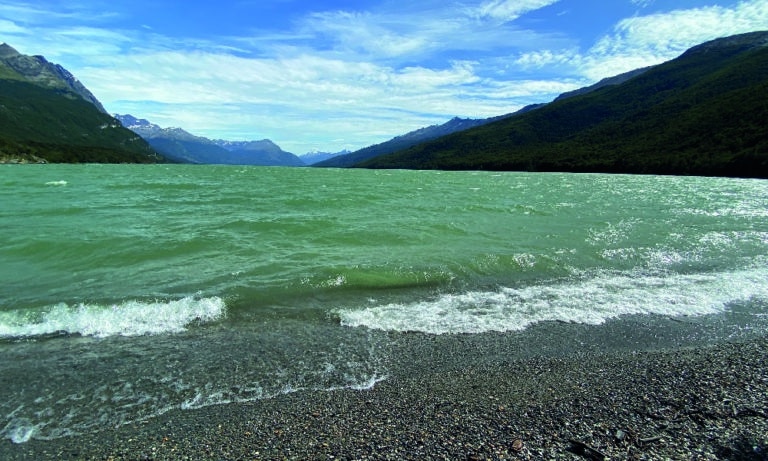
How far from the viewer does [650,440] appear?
604cm

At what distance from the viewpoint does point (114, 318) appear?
10.9 meters

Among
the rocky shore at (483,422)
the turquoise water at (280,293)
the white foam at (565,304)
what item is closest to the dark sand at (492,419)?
the rocky shore at (483,422)

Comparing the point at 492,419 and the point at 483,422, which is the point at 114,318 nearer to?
the point at 483,422

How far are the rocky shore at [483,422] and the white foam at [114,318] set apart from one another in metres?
4.42

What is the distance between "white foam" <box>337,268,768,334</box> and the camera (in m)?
11.0

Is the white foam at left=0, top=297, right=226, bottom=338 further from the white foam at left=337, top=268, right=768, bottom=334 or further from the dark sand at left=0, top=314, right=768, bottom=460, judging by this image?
the dark sand at left=0, top=314, right=768, bottom=460

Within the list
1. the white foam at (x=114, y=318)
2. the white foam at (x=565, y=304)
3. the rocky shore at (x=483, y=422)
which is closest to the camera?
the rocky shore at (x=483, y=422)

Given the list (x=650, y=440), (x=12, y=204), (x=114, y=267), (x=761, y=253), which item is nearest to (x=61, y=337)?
(x=114, y=267)

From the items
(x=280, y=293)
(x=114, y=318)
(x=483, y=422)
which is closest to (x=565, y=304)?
(x=483, y=422)

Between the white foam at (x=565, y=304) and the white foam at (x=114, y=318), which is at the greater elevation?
the white foam at (x=565, y=304)

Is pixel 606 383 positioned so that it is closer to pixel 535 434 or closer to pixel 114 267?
pixel 535 434

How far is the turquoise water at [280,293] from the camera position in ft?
25.9

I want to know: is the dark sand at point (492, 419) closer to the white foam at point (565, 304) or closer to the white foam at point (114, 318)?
the white foam at point (565, 304)

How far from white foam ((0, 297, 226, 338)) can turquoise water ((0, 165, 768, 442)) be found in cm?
6
